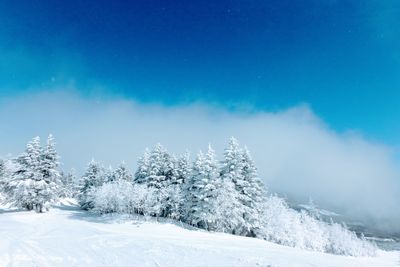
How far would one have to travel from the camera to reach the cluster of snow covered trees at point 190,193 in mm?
52250

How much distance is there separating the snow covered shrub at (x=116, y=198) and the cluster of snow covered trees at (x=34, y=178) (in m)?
8.93

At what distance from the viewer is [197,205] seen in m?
52.4

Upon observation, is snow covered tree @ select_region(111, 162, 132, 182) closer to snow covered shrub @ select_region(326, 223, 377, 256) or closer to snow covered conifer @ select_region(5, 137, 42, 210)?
snow covered conifer @ select_region(5, 137, 42, 210)

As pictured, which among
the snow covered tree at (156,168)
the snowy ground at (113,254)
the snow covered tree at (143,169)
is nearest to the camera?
the snowy ground at (113,254)

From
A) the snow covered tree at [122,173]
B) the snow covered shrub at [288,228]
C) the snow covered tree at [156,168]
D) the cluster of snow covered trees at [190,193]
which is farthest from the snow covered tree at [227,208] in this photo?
the snow covered tree at [122,173]

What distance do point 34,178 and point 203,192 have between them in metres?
31.3

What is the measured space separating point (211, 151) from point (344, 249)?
61.0 m

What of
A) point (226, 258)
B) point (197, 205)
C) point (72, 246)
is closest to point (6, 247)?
point (72, 246)

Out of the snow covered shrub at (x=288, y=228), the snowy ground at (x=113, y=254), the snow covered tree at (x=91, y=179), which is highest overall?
the snow covered tree at (x=91, y=179)

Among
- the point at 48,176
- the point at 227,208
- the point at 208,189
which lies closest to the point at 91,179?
the point at 48,176

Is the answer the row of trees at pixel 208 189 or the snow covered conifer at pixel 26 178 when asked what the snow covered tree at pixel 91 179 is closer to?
the row of trees at pixel 208 189

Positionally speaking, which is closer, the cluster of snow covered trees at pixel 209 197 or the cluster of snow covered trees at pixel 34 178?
the cluster of snow covered trees at pixel 209 197

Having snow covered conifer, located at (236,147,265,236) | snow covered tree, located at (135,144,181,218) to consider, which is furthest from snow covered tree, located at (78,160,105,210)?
snow covered conifer, located at (236,147,265,236)

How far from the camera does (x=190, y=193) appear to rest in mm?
54438
